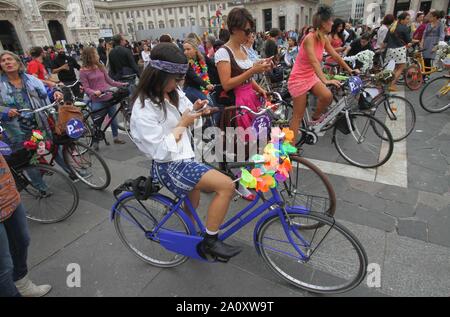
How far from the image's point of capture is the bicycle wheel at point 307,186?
103 inches

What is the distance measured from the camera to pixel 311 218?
6.44 feet

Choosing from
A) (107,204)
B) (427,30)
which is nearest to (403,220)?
(107,204)

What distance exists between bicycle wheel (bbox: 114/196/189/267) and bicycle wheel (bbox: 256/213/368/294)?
0.74m

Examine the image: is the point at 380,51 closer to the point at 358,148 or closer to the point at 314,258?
the point at 358,148

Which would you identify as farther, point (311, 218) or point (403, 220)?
point (403, 220)

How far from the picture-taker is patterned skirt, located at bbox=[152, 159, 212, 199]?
6.59 feet

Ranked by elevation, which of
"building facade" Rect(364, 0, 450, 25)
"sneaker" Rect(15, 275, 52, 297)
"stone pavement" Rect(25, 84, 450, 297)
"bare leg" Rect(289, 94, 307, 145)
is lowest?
"stone pavement" Rect(25, 84, 450, 297)

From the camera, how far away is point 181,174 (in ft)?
6.62

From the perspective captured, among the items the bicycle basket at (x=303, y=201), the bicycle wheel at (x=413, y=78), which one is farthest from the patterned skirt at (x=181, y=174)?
the bicycle wheel at (x=413, y=78)

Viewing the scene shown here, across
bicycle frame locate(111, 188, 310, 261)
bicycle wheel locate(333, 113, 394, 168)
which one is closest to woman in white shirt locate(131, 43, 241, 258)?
bicycle frame locate(111, 188, 310, 261)

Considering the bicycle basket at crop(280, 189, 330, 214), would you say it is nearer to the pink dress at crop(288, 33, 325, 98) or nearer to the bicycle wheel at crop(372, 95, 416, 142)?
the pink dress at crop(288, 33, 325, 98)

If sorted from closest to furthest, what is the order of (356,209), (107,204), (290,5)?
(356,209)
(107,204)
(290,5)

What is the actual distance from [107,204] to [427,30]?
9871 mm

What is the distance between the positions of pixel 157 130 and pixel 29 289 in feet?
6.09
